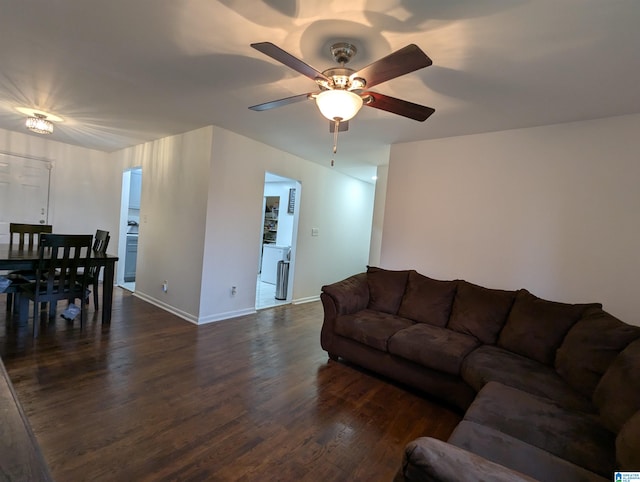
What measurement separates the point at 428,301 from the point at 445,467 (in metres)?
2.44

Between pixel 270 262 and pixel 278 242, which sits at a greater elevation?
pixel 278 242

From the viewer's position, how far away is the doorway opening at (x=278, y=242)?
5054 mm

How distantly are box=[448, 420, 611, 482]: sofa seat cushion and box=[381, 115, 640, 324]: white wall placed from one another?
189cm

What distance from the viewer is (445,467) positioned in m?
0.76

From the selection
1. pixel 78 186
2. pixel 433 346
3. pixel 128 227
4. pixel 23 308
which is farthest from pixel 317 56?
pixel 78 186

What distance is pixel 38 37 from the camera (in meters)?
2.02

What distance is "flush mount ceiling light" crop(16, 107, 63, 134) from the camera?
354cm

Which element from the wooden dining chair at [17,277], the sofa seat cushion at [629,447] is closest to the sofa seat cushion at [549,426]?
the sofa seat cushion at [629,447]

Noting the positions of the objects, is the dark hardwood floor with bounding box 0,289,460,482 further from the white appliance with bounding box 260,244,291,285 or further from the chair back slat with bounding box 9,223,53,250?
the white appliance with bounding box 260,244,291,285

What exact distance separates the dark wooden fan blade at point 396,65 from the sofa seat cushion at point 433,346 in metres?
1.92

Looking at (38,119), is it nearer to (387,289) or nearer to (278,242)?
(387,289)

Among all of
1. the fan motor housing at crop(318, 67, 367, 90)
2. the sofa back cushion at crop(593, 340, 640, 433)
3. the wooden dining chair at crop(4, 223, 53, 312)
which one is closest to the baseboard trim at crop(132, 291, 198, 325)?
the wooden dining chair at crop(4, 223, 53, 312)

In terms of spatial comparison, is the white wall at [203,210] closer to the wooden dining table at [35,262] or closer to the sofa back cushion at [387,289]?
the wooden dining table at [35,262]

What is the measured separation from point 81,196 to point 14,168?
36.1 inches
